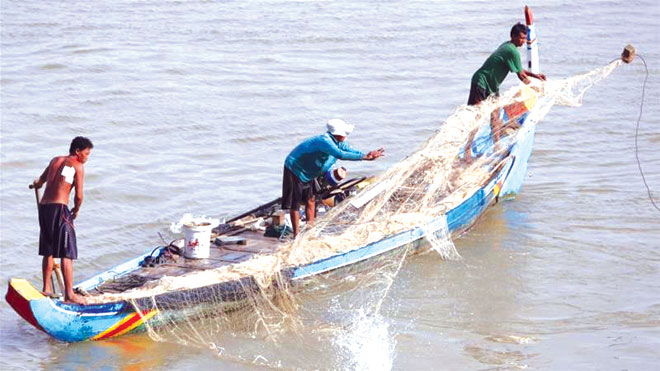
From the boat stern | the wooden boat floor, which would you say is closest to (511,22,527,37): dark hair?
the wooden boat floor

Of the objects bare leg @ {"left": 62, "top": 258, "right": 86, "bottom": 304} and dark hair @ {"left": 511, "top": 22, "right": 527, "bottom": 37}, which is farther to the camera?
dark hair @ {"left": 511, "top": 22, "right": 527, "bottom": 37}

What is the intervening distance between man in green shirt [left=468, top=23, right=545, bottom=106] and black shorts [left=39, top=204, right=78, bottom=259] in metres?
4.88

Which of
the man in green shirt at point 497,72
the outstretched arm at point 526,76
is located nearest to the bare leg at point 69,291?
the man in green shirt at point 497,72

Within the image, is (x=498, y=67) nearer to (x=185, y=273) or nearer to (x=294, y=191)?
(x=294, y=191)

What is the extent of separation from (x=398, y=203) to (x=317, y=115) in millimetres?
5704

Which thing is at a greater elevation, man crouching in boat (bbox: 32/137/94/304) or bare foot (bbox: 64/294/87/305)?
man crouching in boat (bbox: 32/137/94/304)

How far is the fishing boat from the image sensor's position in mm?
8062

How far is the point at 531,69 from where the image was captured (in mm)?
12195

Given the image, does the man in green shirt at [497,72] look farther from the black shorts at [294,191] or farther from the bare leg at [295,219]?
the bare leg at [295,219]

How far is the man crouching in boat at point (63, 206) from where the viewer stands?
807cm

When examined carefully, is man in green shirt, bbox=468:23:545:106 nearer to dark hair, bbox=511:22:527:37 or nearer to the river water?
dark hair, bbox=511:22:527:37

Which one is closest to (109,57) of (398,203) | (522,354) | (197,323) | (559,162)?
(559,162)

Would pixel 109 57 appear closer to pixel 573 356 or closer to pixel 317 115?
pixel 317 115

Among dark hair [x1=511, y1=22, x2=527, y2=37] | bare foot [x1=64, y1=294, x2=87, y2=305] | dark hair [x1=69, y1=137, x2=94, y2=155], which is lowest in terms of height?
bare foot [x1=64, y1=294, x2=87, y2=305]
